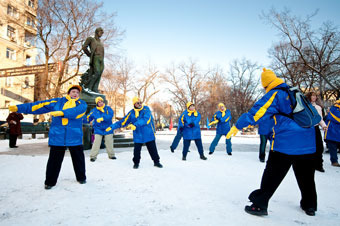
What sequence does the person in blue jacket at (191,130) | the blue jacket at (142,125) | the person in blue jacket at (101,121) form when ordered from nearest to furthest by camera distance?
1. the blue jacket at (142,125)
2. the person in blue jacket at (101,121)
3. the person in blue jacket at (191,130)

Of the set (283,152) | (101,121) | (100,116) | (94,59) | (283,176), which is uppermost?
(94,59)

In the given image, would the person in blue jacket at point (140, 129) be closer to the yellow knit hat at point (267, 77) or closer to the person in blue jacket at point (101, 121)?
the person in blue jacket at point (101, 121)

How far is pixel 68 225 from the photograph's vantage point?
218 centimetres

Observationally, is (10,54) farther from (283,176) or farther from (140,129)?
(283,176)

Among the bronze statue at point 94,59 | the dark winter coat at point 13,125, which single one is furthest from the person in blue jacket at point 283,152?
the dark winter coat at point 13,125

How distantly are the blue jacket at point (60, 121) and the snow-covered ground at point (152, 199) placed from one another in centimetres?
78

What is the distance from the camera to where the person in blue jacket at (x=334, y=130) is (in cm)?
524

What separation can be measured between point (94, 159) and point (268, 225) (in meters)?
4.94

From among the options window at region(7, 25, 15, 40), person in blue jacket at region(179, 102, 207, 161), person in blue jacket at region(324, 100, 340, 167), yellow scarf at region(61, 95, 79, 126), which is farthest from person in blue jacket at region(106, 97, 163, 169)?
window at region(7, 25, 15, 40)

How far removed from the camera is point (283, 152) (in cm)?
247

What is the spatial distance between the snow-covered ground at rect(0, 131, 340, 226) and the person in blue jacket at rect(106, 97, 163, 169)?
49cm

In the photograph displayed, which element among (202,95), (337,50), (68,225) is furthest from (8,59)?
(337,50)

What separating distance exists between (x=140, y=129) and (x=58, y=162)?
203 centimetres

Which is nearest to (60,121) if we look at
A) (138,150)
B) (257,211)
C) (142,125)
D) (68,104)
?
(68,104)
